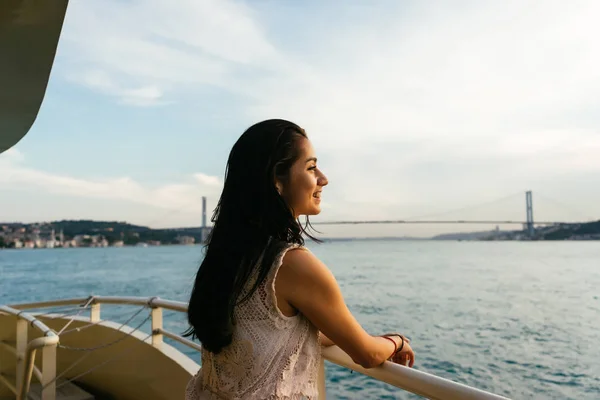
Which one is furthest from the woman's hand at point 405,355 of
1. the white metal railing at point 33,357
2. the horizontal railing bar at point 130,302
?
the white metal railing at point 33,357

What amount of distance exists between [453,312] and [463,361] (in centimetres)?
677

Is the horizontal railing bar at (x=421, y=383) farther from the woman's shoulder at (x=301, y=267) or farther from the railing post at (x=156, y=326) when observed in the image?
the railing post at (x=156, y=326)

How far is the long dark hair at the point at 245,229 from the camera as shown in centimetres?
89

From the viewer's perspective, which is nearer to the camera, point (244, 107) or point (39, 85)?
point (39, 85)

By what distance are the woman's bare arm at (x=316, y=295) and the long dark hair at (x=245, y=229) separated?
35 mm

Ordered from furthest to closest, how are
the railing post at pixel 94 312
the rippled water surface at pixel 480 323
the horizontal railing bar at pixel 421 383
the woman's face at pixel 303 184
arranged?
the rippled water surface at pixel 480 323, the railing post at pixel 94 312, the woman's face at pixel 303 184, the horizontal railing bar at pixel 421 383

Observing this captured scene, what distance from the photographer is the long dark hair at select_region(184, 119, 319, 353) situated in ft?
2.93

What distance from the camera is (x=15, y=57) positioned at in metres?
1.60

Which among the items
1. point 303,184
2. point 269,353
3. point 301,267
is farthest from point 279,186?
point 269,353

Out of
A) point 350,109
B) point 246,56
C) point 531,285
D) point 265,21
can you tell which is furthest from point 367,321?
point 531,285

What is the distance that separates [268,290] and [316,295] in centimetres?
8

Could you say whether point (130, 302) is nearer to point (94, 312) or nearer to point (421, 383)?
point (94, 312)

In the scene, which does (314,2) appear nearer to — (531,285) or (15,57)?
(15,57)

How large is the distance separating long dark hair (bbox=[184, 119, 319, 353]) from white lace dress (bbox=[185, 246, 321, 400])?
21mm
